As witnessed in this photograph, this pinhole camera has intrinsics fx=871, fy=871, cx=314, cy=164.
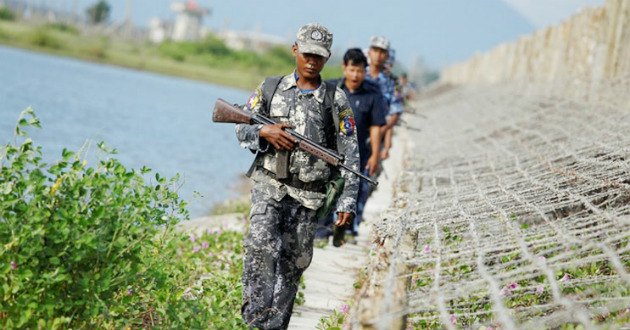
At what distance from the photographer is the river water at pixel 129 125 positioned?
17.0 meters

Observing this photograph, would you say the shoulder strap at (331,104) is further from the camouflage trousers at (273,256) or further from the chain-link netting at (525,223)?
the chain-link netting at (525,223)

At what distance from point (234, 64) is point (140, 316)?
6886 cm

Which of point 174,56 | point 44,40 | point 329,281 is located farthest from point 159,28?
point 329,281

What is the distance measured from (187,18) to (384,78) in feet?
537

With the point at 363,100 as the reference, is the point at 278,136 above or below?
below

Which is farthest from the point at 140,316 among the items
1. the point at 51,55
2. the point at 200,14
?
the point at 200,14

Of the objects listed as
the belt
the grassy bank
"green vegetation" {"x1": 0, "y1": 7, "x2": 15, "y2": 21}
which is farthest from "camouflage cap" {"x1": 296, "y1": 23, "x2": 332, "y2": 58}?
"green vegetation" {"x1": 0, "y1": 7, "x2": 15, "y2": 21}

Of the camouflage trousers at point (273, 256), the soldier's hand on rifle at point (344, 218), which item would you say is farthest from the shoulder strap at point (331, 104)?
the camouflage trousers at point (273, 256)

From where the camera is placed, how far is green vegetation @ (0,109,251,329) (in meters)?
3.62

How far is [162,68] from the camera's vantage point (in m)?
61.6

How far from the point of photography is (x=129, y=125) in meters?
25.0

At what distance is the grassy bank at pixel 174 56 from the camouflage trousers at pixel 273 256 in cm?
A: 4996

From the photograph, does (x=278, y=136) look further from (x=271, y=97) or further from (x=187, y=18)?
(x=187, y=18)

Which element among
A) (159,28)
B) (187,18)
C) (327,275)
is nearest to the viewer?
(327,275)
